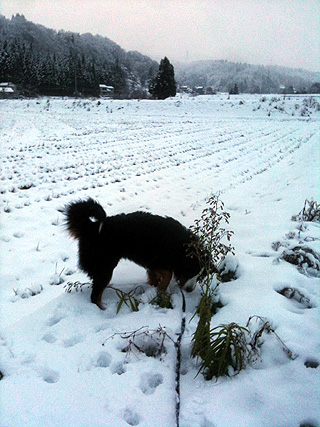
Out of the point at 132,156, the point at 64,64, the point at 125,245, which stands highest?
the point at 64,64

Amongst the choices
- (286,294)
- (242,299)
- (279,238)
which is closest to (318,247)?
(279,238)

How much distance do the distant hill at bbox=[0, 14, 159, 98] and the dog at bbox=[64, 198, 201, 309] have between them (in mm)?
43745

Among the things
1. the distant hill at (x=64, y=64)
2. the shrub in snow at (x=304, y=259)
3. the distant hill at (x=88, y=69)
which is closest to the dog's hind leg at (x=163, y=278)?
the shrub in snow at (x=304, y=259)

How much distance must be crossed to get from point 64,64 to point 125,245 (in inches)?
2942

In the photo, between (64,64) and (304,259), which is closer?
(304,259)

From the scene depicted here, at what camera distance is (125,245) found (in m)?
2.43

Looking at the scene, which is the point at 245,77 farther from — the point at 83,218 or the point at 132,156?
the point at 83,218

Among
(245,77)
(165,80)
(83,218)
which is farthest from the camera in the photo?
(245,77)

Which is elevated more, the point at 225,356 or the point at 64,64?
the point at 64,64

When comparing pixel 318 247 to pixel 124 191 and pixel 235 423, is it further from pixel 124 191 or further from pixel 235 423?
pixel 124 191

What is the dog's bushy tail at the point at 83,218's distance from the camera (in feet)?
7.72

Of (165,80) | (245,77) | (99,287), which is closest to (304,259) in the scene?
(99,287)

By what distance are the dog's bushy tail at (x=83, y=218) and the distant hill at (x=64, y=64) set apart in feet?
144

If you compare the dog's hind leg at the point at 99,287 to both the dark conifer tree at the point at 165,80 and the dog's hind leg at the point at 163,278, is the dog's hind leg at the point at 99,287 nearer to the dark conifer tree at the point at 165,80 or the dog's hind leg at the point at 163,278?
the dog's hind leg at the point at 163,278
